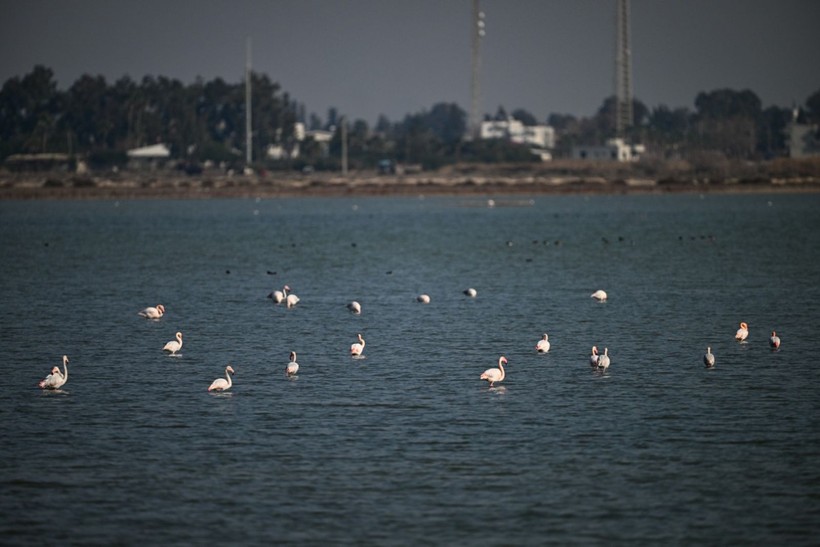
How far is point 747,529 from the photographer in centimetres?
1950

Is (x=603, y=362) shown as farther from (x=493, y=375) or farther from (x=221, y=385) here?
(x=221, y=385)

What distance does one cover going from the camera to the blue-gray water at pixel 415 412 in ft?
66.3

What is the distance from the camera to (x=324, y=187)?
183875 millimetres

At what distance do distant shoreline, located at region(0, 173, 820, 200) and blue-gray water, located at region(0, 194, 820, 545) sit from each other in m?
107

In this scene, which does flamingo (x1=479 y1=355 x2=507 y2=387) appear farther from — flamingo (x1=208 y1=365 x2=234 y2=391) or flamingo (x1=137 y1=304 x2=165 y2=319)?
flamingo (x1=137 y1=304 x2=165 y2=319)

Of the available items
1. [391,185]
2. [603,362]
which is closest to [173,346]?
[603,362]

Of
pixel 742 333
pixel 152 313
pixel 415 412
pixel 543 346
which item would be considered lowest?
pixel 415 412

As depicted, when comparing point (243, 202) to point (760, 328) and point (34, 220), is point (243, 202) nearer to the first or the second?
point (34, 220)

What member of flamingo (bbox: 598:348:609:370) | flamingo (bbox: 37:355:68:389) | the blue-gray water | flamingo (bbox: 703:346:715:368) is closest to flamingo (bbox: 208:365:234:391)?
the blue-gray water

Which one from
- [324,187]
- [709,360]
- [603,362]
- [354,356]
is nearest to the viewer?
[603,362]

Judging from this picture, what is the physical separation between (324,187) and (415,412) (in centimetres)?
15797

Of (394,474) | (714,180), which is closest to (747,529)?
(394,474)

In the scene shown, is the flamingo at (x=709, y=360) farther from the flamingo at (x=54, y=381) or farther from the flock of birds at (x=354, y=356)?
the flamingo at (x=54, y=381)

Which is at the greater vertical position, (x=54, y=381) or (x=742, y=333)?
(x=742, y=333)
